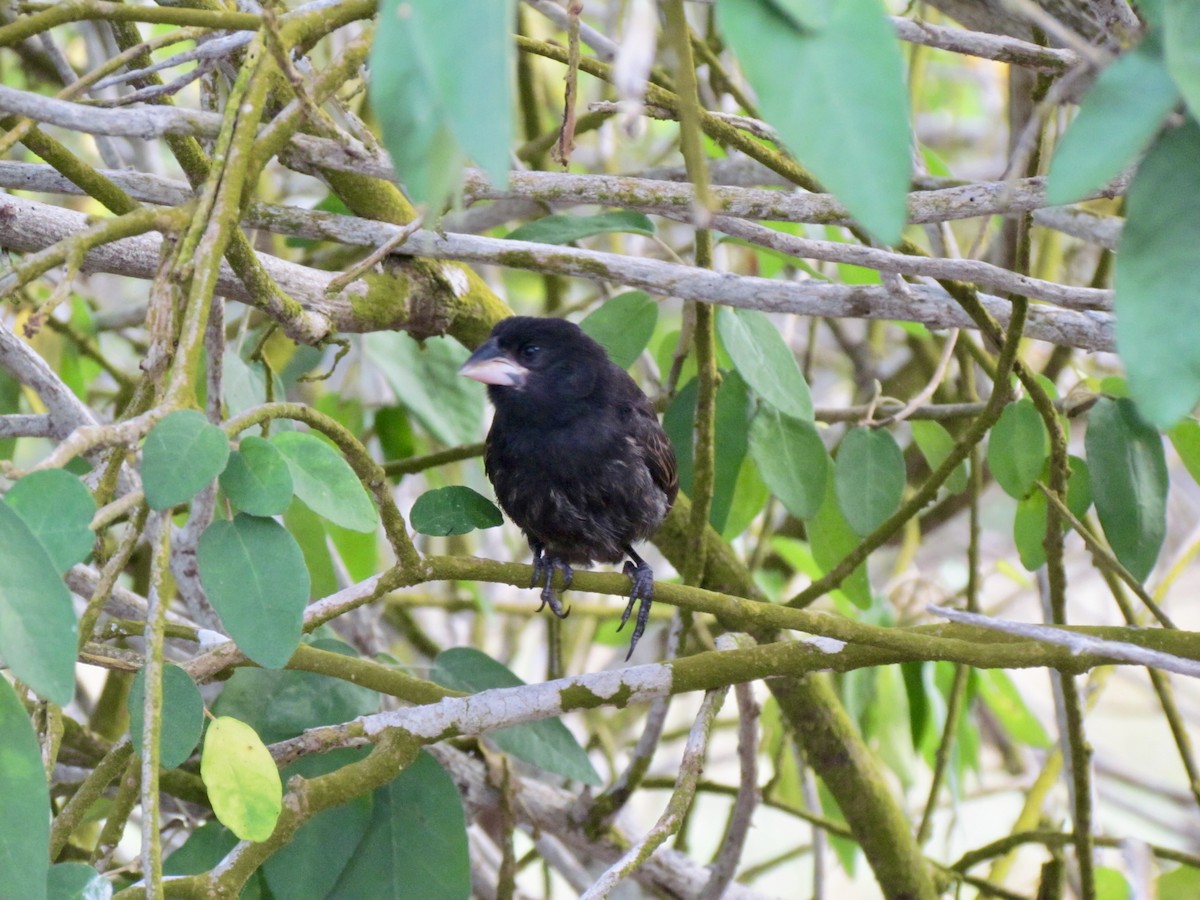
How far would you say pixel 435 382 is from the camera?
8.99 ft

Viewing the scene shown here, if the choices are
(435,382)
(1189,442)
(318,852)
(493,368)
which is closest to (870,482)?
(1189,442)

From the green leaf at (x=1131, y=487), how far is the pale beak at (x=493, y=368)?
1.09 meters

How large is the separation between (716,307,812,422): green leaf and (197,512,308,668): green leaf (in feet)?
3.64

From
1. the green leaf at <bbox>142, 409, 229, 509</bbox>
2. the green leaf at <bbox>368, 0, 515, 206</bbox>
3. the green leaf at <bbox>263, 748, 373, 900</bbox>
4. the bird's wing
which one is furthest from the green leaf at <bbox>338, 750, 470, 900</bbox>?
the green leaf at <bbox>368, 0, 515, 206</bbox>

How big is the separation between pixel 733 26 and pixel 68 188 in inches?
57.9

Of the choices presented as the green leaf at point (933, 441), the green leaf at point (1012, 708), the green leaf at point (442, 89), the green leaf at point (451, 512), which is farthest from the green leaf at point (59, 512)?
the green leaf at point (1012, 708)

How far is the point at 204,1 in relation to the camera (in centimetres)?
193

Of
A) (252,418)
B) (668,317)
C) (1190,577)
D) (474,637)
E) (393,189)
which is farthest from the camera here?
(1190,577)

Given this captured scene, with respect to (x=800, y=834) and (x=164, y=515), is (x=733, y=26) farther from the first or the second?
(x=800, y=834)

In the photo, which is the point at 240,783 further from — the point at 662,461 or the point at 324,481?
the point at 662,461

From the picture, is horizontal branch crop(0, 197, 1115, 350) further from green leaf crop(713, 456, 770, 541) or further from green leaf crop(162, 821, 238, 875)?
green leaf crop(162, 821, 238, 875)

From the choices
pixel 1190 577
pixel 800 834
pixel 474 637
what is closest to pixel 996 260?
pixel 474 637

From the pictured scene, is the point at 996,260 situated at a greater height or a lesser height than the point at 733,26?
lesser

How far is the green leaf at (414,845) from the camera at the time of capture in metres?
1.90
